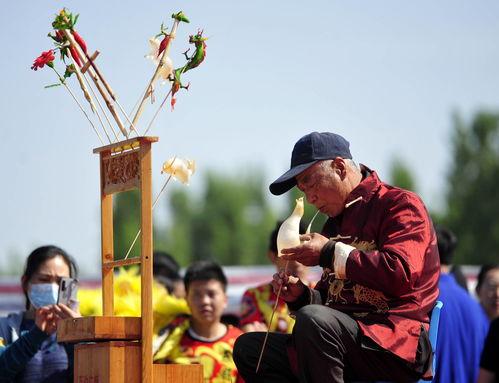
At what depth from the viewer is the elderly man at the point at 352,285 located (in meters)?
5.05

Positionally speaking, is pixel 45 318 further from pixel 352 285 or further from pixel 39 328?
pixel 352 285

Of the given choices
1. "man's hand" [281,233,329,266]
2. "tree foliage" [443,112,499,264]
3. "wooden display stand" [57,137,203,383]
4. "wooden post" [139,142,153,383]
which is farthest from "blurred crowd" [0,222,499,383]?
"tree foliage" [443,112,499,264]

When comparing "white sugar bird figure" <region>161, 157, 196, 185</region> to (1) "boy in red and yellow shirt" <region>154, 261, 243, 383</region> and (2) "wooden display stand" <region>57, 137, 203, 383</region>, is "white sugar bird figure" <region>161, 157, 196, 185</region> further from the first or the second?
(1) "boy in red and yellow shirt" <region>154, 261, 243, 383</region>

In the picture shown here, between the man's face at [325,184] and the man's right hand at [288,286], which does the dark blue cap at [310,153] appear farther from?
the man's right hand at [288,286]

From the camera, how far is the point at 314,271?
11.9 m

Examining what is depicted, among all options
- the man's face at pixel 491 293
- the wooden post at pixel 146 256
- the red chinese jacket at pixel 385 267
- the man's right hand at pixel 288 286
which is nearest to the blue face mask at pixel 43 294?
the wooden post at pixel 146 256

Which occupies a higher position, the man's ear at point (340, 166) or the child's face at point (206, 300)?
the man's ear at point (340, 166)

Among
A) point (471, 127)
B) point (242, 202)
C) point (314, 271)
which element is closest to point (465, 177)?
point (471, 127)

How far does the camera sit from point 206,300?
25.3 feet

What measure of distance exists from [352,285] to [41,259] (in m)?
2.23

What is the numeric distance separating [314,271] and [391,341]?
6803mm

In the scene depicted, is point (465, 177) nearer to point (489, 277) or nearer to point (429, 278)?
point (489, 277)

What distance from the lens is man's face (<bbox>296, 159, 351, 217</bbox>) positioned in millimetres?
5434

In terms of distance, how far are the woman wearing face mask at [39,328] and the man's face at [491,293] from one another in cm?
384
